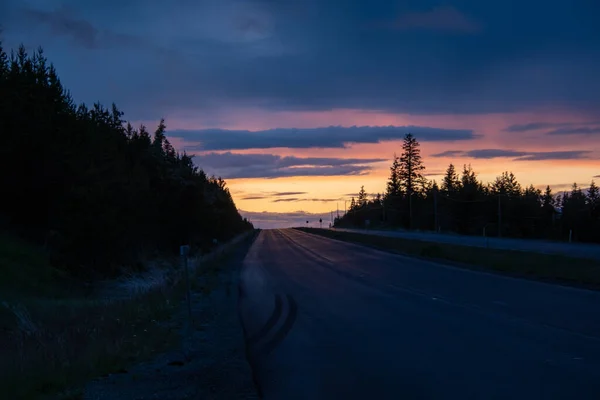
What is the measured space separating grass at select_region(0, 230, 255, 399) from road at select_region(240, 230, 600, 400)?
7.04 ft

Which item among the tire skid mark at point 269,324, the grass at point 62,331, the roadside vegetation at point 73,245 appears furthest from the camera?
the tire skid mark at point 269,324

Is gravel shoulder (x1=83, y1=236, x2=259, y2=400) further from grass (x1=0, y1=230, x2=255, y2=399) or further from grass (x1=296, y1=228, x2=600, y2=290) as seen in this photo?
grass (x1=296, y1=228, x2=600, y2=290)

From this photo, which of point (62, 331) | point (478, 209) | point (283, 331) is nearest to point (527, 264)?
point (283, 331)

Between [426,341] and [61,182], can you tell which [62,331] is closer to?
[426,341]

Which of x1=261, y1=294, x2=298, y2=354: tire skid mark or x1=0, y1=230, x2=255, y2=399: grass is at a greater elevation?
x1=0, y1=230, x2=255, y2=399: grass

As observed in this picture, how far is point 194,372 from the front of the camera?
986 cm

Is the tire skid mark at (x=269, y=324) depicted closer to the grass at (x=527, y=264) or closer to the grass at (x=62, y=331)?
the grass at (x=62, y=331)

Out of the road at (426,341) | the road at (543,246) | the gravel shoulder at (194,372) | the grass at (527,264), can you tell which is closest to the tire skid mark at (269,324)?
the road at (426,341)

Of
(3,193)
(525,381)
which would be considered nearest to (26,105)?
(3,193)

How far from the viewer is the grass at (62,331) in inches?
357

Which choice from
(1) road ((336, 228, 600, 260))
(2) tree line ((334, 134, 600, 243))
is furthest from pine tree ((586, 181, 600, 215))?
(1) road ((336, 228, 600, 260))

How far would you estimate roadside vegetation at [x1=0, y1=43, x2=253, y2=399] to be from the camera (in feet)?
36.3

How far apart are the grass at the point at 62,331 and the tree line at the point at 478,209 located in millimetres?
91621

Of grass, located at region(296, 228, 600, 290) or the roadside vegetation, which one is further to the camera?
grass, located at region(296, 228, 600, 290)
